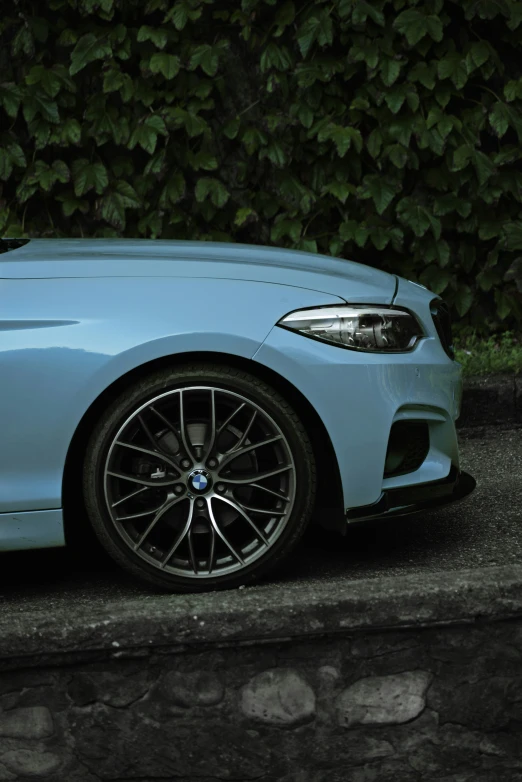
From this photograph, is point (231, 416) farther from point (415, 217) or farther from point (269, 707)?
point (415, 217)

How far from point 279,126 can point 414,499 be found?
3.77 m

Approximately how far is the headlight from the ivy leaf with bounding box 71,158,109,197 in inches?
139

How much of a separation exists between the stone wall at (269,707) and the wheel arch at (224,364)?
672 millimetres

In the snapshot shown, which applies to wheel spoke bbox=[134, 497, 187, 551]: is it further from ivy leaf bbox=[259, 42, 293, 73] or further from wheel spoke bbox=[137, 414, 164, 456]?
ivy leaf bbox=[259, 42, 293, 73]

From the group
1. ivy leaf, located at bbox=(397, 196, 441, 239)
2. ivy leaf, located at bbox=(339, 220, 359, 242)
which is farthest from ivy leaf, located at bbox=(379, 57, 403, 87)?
ivy leaf, located at bbox=(339, 220, 359, 242)

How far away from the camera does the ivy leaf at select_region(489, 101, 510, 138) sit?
6633 millimetres

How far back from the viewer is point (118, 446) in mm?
3385

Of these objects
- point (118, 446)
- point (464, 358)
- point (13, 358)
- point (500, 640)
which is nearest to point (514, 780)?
point (500, 640)

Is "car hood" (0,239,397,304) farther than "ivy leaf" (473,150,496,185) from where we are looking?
No

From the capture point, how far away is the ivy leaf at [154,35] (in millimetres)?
6500

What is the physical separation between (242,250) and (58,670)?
1757 mm

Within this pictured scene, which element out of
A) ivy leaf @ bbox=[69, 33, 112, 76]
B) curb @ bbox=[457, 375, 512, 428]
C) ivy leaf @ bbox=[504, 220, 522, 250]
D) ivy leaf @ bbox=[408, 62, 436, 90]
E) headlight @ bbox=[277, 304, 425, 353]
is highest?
ivy leaf @ bbox=[69, 33, 112, 76]

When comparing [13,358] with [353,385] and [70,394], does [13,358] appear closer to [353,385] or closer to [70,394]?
[70,394]

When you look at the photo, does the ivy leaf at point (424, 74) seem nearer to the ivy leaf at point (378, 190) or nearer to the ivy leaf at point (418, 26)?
the ivy leaf at point (418, 26)
